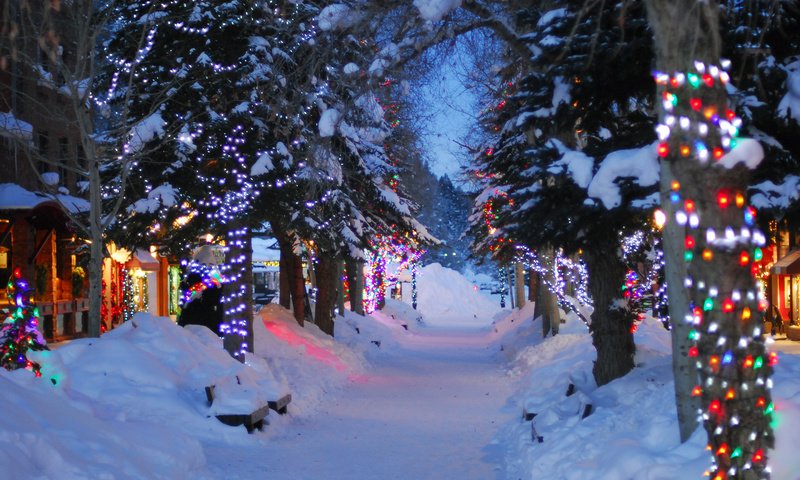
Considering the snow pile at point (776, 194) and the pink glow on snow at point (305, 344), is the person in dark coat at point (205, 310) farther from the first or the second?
the snow pile at point (776, 194)

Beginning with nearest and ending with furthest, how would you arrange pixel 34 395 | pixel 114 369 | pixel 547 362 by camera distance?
pixel 34 395, pixel 114 369, pixel 547 362

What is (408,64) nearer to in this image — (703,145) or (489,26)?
(489,26)

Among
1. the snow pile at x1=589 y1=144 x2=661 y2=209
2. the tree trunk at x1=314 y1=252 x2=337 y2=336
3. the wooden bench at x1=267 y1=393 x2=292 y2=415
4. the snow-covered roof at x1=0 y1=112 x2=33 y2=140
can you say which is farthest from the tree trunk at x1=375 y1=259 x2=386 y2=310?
the snow pile at x1=589 y1=144 x2=661 y2=209

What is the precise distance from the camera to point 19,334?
31.6ft

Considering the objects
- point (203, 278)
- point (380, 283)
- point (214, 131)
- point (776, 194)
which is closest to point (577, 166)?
point (776, 194)

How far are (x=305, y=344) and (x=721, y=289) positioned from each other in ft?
56.8

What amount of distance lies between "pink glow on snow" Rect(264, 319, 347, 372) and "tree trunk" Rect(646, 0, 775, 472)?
15843 millimetres

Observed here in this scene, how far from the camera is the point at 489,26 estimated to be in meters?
11.3

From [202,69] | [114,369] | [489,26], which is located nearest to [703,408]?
[489,26]

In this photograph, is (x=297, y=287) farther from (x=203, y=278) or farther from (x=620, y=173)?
(x=620, y=173)

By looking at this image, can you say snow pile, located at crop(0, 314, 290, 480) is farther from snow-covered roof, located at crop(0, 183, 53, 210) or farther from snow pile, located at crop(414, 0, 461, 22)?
snow-covered roof, located at crop(0, 183, 53, 210)

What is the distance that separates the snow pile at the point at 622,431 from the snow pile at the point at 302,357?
168 inches

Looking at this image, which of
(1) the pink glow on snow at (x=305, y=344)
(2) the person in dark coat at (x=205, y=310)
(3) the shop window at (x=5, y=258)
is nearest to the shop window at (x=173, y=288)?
(3) the shop window at (x=5, y=258)

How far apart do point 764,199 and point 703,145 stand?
13.3 ft
